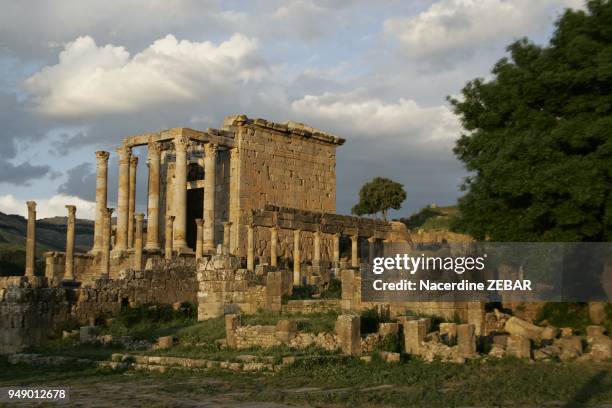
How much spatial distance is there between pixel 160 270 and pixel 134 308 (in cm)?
279

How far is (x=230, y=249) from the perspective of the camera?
4381 centimetres

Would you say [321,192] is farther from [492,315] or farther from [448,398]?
[448,398]

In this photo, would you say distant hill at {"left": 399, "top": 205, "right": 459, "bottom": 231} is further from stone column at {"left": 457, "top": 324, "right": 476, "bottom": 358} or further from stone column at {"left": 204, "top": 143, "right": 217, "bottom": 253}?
stone column at {"left": 457, "top": 324, "right": 476, "bottom": 358}

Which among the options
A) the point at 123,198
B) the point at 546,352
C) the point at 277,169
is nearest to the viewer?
the point at 546,352

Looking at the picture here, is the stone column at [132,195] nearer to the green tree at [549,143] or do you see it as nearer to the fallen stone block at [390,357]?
the green tree at [549,143]

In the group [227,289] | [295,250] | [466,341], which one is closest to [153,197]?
[295,250]

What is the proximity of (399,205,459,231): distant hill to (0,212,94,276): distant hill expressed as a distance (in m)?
27.3

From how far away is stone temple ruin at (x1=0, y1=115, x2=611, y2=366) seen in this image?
71.2 ft

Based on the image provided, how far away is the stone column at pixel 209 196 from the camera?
142 feet

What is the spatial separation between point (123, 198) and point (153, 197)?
2.51 m

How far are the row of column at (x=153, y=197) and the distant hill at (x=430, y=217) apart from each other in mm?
25493

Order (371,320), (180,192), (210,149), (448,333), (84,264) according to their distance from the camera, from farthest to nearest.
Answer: (210,149) < (180,192) < (84,264) < (371,320) < (448,333)

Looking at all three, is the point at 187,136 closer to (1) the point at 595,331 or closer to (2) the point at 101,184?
(2) the point at 101,184

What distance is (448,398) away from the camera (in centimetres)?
1244
